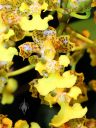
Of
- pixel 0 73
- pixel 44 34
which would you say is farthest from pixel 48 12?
pixel 0 73

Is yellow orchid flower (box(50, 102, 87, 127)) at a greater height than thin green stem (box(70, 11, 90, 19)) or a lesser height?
lesser

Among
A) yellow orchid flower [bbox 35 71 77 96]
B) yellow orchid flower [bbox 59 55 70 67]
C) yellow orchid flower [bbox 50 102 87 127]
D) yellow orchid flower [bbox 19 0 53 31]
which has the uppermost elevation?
yellow orchid flower [bbox 19 0 53 31]

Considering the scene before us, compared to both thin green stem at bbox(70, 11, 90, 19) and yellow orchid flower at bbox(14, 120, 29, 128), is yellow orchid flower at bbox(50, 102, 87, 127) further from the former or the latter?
thin green stem at bbox(70, 11, 90, 19)

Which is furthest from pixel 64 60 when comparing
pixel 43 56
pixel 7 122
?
pixel 7 122

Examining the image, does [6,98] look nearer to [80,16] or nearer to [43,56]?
[43,56]

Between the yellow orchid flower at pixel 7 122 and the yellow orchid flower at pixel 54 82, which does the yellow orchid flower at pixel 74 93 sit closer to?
the yellow orchid flower at pixel 54 82

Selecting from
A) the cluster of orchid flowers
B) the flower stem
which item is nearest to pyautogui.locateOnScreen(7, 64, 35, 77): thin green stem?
the cluster of orchid flowers

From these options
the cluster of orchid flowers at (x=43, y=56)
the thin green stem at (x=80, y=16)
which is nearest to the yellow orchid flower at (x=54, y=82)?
the cluster of orchid flowers at (x=43, y=56)

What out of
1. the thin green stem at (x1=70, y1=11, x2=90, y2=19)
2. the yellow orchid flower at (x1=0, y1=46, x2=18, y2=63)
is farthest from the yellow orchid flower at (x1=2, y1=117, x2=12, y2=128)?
the thin green stem at (x1=70, y1=11, x2=90, y2=19)
